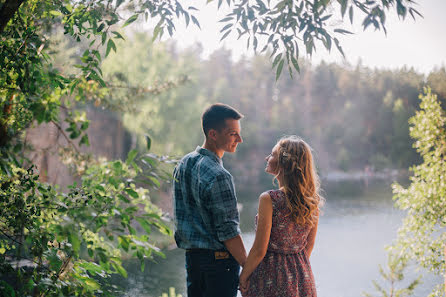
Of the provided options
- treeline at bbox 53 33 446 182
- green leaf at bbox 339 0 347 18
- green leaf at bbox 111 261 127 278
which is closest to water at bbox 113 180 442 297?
treeline at bbox 53 33 446 182

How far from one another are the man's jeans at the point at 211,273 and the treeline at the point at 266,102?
303 centimetres

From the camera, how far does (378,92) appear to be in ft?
50.4

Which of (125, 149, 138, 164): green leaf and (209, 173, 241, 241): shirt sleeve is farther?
(209, 173, 241, 241): shirt sleeve

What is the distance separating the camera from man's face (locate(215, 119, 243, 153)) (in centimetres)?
141

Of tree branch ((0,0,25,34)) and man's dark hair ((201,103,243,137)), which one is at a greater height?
tree branch ((0,0,25,34))

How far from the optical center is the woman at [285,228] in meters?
1.34

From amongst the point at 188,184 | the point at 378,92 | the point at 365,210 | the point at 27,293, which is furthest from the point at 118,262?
the point at 378,92

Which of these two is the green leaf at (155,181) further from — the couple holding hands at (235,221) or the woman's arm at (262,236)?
the woman's arm at (262,236)

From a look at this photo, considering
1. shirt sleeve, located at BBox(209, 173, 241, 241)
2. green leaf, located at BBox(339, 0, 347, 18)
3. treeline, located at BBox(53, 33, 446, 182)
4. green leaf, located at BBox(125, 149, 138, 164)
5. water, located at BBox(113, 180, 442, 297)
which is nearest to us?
green leaf, located at BBox(125, 149, 138, 164)

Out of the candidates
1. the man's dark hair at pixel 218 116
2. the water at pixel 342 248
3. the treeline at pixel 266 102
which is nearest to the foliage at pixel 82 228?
the man's dark hair at pixel 218 116

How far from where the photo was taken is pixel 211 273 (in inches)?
52.2

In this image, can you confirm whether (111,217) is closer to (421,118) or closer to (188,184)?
(188,184)

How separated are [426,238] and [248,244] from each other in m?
5.22

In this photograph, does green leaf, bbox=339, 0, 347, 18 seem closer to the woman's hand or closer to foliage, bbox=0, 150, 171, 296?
foliage, bbox=0, 150, 171, 296
